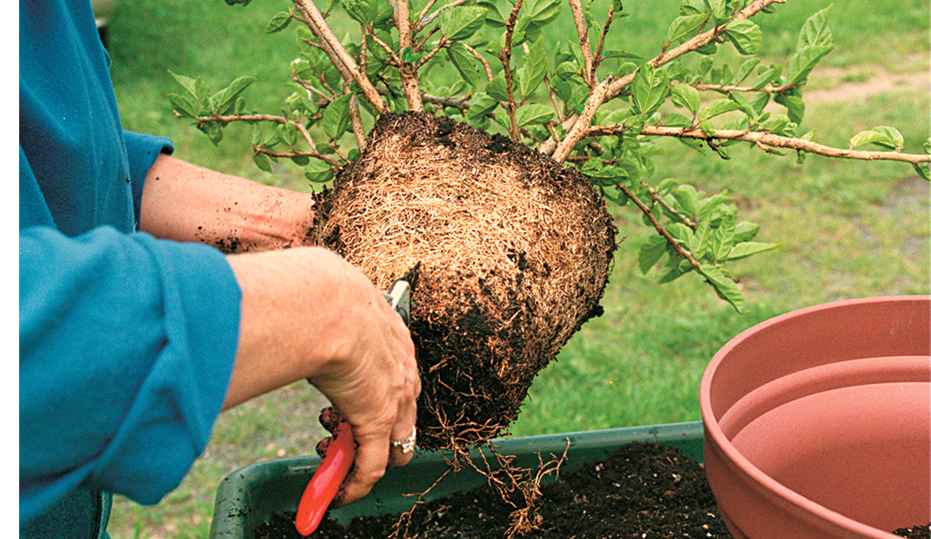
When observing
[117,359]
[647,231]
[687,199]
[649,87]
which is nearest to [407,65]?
[649,87]

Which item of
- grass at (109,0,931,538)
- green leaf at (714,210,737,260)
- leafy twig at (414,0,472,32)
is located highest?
leafy twig at (414,0,472,32)

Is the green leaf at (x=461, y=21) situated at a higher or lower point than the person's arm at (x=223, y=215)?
higher

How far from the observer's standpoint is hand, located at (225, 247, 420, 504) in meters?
0.76

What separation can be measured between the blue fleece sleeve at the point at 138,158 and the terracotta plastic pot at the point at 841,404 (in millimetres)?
1123

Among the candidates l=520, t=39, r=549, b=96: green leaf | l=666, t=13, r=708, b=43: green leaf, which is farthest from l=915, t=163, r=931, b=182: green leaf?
l=520, t=39, r=549, b=96: green leaf

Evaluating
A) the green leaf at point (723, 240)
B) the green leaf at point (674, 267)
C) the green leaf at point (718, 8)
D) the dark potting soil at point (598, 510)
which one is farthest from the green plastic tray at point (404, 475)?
the green leaf at point (718, 8)

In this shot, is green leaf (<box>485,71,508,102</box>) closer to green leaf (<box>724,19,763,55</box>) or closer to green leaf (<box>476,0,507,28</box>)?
green leaf (<box>476,0,507,28</box>)

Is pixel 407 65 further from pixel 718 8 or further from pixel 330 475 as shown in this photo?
pixel 330 475

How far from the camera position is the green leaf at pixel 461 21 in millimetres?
1270

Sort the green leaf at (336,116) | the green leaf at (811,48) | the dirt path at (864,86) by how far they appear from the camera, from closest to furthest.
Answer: the green leaf at (811,48), the green leaf at (336,116), the dirt path at (864,86)

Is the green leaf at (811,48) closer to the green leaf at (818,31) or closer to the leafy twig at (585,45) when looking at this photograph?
the green leaf at (818,31)

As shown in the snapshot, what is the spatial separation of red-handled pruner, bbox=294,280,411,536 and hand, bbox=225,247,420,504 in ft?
0.24

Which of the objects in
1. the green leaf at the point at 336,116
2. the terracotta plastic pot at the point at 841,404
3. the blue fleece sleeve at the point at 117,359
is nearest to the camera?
the blue fleece sleeve at the point at 117,359

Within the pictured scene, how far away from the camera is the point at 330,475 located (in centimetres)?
99
